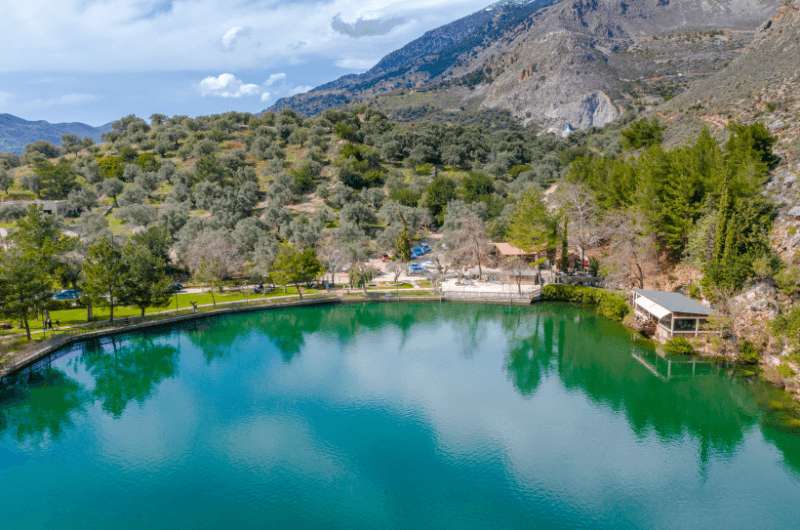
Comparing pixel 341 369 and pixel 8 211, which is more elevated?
pixel 8 211

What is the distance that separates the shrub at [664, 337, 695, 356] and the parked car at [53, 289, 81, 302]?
48.1 metres

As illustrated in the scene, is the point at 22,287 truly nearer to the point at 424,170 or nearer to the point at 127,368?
the point at 127,368

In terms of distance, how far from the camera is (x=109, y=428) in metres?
28.2

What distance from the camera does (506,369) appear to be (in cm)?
3562

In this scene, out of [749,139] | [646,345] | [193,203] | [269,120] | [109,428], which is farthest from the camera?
[269,120]

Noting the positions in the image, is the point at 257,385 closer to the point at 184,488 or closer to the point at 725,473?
the point at 184,488

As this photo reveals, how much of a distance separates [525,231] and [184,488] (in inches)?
1536

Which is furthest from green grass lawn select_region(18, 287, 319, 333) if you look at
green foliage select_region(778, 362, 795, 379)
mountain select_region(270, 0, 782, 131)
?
mountain select_region(270, 0, 782, 131)

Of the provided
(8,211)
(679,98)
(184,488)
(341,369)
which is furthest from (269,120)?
(184,488)

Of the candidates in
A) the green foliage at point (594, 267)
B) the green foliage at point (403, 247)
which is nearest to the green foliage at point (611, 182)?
the green foliage at point (594, 267)

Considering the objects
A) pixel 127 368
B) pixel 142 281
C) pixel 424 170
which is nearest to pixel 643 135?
pixel 424 170

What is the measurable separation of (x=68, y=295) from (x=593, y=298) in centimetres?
4760

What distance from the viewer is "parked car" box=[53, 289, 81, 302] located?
46156 millimetres

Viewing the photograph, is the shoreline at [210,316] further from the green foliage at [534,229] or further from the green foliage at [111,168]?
the green foliage at [111,168]
